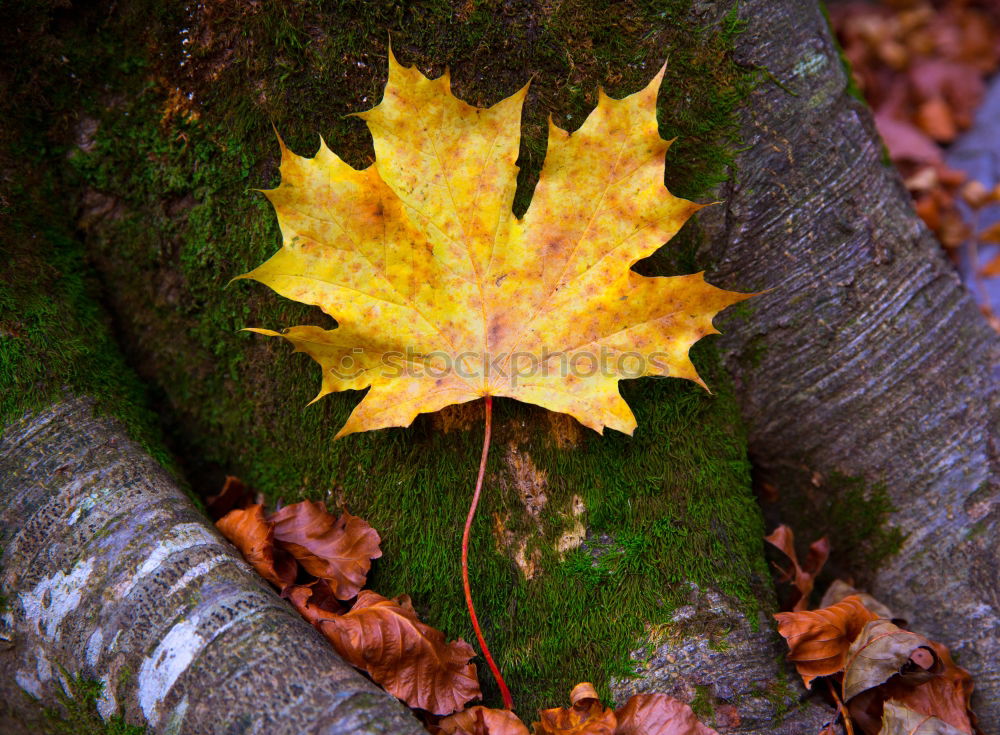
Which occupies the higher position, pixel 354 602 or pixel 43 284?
pixel 43 284

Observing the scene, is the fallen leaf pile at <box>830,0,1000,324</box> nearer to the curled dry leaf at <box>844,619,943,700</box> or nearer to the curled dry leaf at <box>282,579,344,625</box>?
A: the curled dry leaf at <box>844,619,943,700</box>

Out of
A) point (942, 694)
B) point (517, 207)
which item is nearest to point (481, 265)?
point (517, 207)

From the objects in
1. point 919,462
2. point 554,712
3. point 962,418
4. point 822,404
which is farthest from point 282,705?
point 962,418

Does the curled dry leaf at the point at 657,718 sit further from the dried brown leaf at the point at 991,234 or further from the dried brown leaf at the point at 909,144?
the dried brown leaf at the point at 909,144

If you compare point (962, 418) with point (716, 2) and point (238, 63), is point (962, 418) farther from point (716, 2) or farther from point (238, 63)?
point (238, 63)

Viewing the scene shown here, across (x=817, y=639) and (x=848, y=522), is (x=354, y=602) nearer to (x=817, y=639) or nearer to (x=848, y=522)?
(x=817, y=639)

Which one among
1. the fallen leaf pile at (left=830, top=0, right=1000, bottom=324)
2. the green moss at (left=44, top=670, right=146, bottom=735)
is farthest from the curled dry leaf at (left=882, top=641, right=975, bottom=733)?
the fallen leaf pile at (left=830, top=0, right=1000, bottom=324)

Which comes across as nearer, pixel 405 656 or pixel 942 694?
pixel 405 656

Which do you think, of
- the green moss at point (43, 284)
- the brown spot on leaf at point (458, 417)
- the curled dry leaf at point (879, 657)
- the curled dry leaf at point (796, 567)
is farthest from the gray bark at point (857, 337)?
the green moss at point (43, 284)
